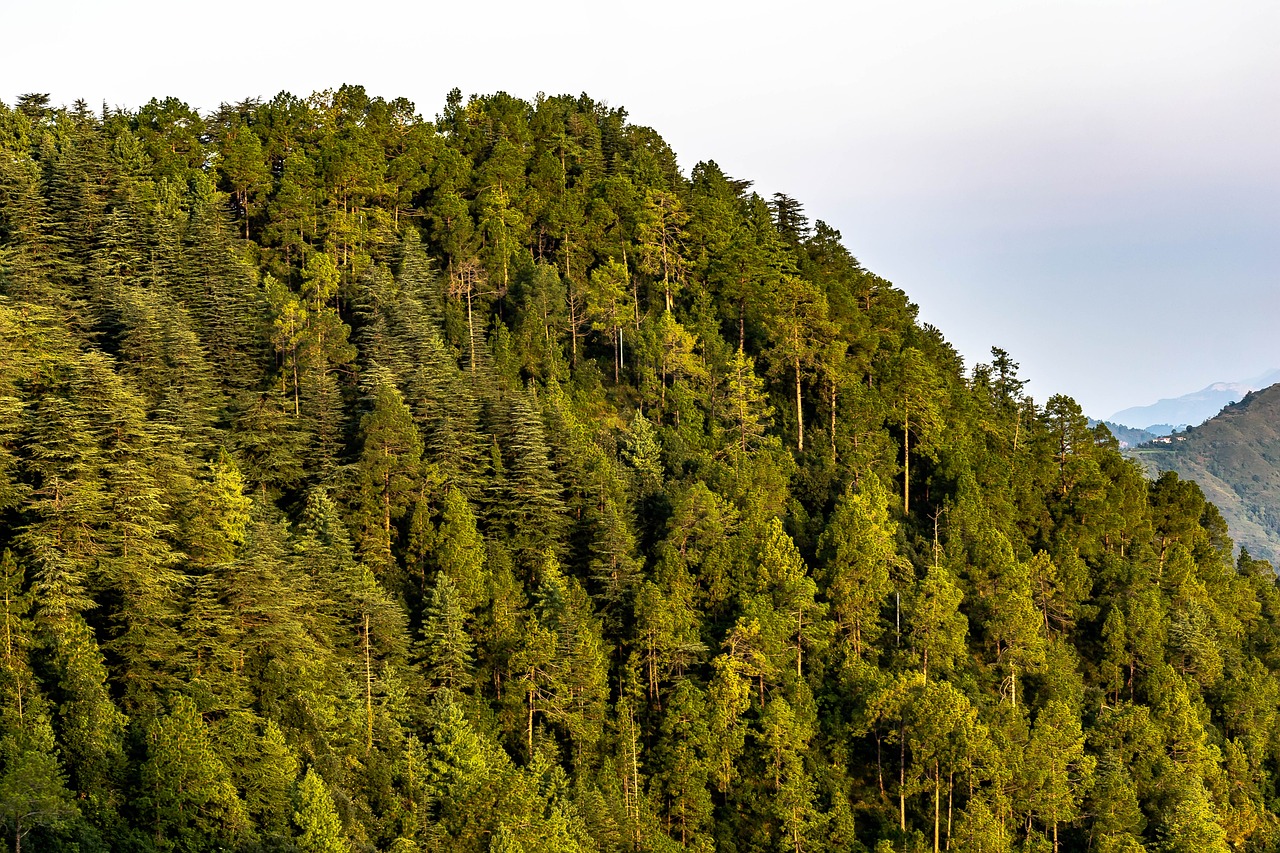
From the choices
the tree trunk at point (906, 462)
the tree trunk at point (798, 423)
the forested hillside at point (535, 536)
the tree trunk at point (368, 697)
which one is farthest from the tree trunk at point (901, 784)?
the tree trunk at point (368, 697)

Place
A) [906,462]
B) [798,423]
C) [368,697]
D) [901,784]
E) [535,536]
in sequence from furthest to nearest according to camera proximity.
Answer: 1. [798,423]
2. [906,462]
3. [535,536]
4. [901,784]
5. [368,697]

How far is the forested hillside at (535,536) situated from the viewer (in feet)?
152

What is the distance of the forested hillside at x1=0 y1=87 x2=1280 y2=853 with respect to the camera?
152ft

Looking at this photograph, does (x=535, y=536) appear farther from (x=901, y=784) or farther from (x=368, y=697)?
(x=901, y=784)


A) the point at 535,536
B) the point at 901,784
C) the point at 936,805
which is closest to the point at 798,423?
the point at 535,536

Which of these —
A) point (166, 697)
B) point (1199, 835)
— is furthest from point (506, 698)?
point (1199, 835)

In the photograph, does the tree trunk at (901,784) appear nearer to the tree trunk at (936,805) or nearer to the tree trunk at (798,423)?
the tree trunk at (936,805)

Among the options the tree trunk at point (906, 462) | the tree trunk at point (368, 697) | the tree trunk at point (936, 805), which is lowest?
the tree trunk at point (936, 805)

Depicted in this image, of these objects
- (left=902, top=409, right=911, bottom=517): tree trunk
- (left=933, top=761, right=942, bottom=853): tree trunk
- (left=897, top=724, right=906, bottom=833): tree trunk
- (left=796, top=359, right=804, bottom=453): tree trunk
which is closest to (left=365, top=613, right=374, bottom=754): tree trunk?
(left=897, top=724, right=906, bottom=833): tree trunk

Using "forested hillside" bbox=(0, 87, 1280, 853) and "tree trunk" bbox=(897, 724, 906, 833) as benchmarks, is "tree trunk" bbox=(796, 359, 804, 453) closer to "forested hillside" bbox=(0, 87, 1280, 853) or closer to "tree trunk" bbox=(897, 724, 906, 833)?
"forested hillside" bbox=(0, 87, 1280, 853)

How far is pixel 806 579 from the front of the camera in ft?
205

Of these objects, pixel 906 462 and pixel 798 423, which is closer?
pixel 906 462

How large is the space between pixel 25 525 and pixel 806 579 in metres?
36.3

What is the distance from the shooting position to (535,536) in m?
61.0
